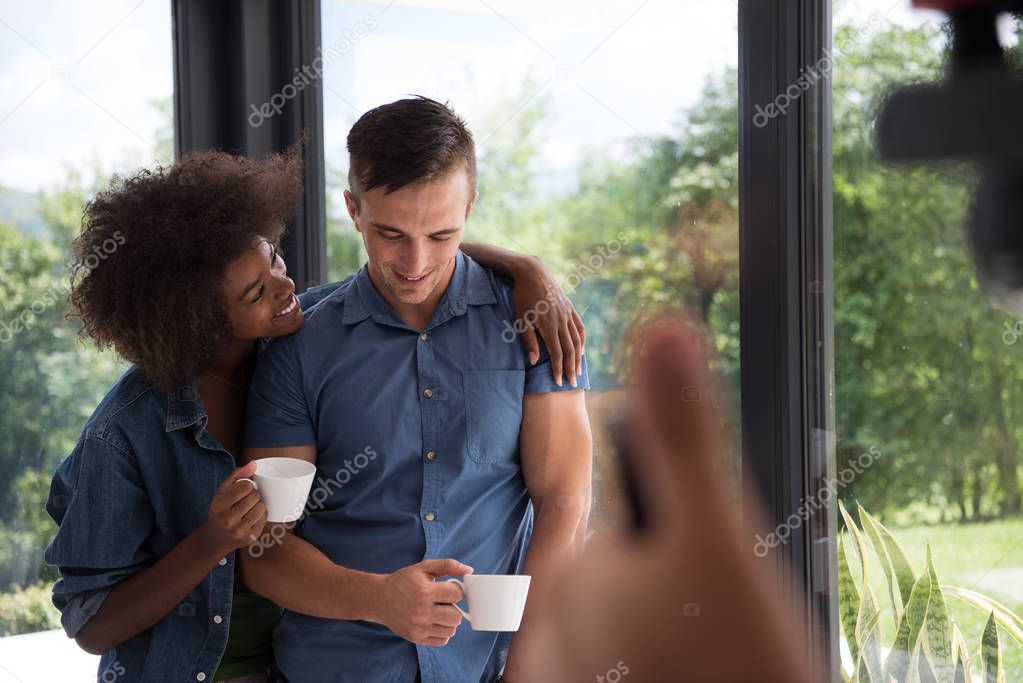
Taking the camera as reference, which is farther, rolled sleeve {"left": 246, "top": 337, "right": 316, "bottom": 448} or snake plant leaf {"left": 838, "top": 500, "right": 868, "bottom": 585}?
rolled sleeve {"left": 246, "top": 337, "right": 316, "bottom": 448}

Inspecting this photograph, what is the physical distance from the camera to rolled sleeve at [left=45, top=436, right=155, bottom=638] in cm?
150

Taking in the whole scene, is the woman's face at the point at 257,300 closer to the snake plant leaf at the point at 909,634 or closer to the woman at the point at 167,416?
the woman at the point at 167,416

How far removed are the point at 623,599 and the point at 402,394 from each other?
1.90 ft

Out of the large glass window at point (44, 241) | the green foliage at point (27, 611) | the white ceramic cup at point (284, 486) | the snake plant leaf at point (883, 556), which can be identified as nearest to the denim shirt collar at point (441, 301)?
the white ceramic cup at point (284, 486)

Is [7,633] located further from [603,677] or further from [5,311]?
[603,677]

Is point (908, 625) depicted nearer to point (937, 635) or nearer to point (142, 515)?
point (937, 635)

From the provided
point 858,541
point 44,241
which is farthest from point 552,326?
point 44,241

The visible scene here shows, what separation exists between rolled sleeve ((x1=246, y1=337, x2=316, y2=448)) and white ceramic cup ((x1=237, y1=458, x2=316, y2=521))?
0.08 meters

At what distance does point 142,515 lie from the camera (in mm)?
1537

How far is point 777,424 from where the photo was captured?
147cm

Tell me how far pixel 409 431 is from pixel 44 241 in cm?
131

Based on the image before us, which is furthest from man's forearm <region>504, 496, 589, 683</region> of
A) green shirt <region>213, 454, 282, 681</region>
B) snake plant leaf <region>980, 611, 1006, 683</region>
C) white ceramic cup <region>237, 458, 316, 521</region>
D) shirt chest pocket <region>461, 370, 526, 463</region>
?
snake plant leaf <region>980, 611, 1006, 683</region>

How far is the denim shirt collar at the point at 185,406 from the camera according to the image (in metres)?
1.54

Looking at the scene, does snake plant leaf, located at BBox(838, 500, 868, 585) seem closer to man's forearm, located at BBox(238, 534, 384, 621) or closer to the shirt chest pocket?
the shirt chest pocket
